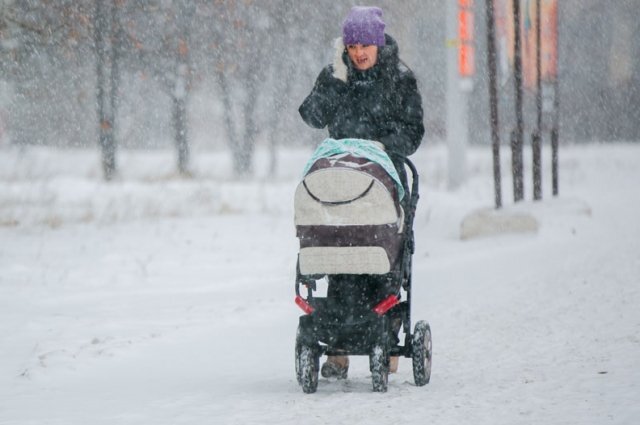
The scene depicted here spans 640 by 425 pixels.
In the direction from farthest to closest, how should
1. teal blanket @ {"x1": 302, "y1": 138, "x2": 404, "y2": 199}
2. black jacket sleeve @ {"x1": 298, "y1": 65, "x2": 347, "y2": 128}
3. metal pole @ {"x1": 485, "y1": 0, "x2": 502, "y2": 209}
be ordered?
1. metal pole @ {"x1": 485, "y1": 0, "x2": 502, "y2": 209}
2. black jacket sleeve @ {"x1": 298, "y1": 65, "x2": 347, "y2": 128}
3. teal blanket @ {"x1": 302, "y1": 138, "x2": 404, "y2": 199}

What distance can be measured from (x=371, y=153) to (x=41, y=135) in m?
42.4

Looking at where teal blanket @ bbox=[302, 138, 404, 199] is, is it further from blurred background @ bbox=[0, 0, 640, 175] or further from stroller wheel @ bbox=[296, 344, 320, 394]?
blurred background @ bbox=[0, 0, 640, 175]

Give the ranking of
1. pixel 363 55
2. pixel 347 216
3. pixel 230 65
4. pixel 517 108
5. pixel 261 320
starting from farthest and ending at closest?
pixel 230 65, pixel 517 108, pixel 261 320, pixel 363 55, pixel 347 216

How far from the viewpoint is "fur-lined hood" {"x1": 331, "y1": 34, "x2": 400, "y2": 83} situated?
5.55 metres

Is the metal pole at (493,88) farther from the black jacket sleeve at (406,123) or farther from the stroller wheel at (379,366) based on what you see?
the stroller wheel at (379,366)

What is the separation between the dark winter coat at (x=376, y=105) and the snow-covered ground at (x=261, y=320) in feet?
4.51

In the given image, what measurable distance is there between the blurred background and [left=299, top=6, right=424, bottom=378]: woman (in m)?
7.73

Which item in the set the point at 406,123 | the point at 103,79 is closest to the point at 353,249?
the point at 406,123

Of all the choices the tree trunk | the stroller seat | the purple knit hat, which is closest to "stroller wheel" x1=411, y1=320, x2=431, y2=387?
the stroller seat

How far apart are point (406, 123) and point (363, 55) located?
17.3 inches

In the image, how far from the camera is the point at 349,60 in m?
5.63

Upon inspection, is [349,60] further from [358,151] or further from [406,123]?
[358,151]

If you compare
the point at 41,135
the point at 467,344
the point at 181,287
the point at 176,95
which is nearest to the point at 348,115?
the point at 467,344

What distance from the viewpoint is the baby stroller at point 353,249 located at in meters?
5.08
